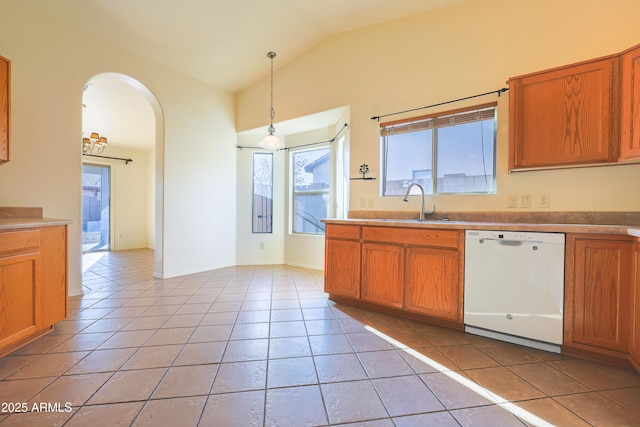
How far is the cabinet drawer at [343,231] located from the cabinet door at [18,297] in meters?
2.36

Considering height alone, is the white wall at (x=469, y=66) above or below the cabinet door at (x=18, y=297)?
above

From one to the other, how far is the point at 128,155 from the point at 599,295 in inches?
335

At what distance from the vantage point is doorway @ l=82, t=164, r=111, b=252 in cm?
626

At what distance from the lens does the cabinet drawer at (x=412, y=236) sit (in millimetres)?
2217

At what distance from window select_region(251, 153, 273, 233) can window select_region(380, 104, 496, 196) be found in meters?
2.36

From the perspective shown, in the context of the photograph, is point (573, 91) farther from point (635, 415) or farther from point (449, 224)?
point (635, 415)

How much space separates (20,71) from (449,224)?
162 inches

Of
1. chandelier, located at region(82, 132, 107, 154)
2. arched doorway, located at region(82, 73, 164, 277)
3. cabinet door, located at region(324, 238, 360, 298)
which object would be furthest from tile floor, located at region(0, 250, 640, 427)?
chandelier, located at region(82, 132, 107, 154)

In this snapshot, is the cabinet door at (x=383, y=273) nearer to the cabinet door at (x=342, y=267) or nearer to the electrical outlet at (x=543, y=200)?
the cabinet door at (x=342, y=267)

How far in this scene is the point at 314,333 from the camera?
216 centimetres

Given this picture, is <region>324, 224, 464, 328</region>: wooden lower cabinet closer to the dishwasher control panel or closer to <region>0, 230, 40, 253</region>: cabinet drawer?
the dishwasher control panel

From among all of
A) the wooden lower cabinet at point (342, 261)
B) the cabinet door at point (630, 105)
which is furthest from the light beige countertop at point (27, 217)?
the cabinet door at point (630, 105)

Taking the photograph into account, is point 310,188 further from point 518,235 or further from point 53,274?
point 53,274

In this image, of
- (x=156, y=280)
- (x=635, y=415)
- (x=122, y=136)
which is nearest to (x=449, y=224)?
(x=635, y=415)
